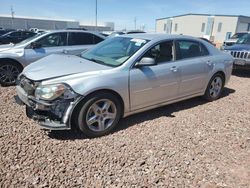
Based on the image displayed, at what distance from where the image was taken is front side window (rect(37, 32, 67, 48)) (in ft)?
21.6

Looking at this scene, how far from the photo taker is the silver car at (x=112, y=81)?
3277mm

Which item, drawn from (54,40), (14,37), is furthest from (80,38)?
(14,37)

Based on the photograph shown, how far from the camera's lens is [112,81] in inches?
140

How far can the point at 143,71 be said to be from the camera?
391cm

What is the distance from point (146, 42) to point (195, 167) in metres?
2.20

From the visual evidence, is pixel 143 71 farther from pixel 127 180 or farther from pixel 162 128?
pixel 127 180

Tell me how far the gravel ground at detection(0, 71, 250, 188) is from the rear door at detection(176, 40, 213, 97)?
61 cm

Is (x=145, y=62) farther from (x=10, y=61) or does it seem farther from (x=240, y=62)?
(x=240, y=62)

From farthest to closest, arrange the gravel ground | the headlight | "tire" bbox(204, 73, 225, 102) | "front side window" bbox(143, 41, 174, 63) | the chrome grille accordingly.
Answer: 1. the chrome grille
2. "tire" bbox(204, 73, 225, 102)
3. "front side window" bbox(143, 41, 174, 63)
4. the headlight
5. the gravel ground

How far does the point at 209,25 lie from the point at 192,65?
5020 cm

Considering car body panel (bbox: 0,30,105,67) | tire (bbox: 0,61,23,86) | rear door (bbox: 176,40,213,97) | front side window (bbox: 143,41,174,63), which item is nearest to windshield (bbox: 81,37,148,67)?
front side window (bbox: 143,41,174,63)

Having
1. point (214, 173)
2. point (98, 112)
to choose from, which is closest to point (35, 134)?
point (98, 112)

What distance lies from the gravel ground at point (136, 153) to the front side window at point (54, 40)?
2598 millimetres

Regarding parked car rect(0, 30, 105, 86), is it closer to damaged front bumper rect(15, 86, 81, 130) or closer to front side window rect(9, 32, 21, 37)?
damaged front bumper rect(15, 86, 81, 130)
